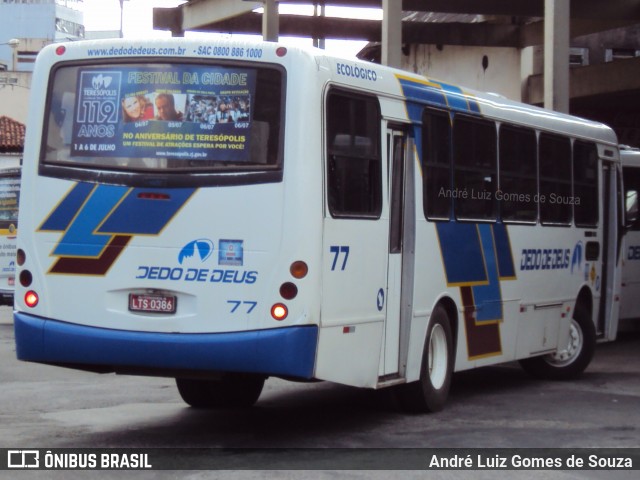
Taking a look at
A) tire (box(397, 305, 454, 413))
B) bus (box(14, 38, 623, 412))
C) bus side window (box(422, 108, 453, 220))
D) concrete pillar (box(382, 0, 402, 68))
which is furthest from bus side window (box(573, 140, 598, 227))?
concrete pillar (box(382, 0, 402, 68))

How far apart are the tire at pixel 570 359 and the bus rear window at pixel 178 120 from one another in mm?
6590

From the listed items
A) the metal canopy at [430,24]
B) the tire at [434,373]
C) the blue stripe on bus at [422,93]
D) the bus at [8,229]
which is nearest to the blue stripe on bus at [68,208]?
the blue stripe on bus at [422,93]

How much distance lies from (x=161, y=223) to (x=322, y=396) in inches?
160

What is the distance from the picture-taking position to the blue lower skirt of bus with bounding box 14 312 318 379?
9416mm

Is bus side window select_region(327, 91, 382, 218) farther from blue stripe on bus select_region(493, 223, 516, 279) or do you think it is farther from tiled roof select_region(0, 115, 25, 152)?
tiled roof select_region(0, 115, 25, 152)

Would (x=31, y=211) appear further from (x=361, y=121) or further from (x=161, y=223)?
(x=361, y=121)

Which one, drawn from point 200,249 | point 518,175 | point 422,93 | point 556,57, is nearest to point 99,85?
point 200,249

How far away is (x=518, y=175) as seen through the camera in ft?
45.3

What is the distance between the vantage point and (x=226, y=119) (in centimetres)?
973

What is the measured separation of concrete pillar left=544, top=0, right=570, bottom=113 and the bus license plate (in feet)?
44.2

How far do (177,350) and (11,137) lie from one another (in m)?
56.9

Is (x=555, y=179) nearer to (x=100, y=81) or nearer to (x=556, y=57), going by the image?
(x=100, y=81)

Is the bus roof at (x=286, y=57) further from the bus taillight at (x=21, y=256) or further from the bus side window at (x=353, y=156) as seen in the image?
the bus taillight at (x=21, y=256)

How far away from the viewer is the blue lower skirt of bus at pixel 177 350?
942 centimetres
